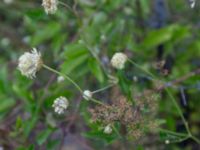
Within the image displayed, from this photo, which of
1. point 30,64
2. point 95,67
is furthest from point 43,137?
point 30,64

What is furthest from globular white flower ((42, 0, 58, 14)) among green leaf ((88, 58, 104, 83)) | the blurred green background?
green leaf ((88, 58, 104, 83))

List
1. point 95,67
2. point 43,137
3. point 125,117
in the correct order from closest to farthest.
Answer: point 125,117, point 43,137, point 95,67

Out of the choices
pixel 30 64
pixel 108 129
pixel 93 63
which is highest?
pixel 93 63

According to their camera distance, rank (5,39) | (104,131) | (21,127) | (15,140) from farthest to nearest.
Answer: (5,39) < (15,140) < (21,127) < (104,131)

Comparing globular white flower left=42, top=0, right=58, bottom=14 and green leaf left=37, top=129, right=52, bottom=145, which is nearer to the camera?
globular white flower left=42, top=0, right=58, bottom=14

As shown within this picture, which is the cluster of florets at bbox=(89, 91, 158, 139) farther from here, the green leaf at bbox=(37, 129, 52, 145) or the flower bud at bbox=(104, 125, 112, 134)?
the green leaf at bbox=(37, 129, 52, 145)

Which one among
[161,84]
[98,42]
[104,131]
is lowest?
[104,131]

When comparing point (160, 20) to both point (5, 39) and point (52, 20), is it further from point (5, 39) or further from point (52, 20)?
point (5, 39)

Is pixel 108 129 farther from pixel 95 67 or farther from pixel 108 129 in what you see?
pixel 95 67

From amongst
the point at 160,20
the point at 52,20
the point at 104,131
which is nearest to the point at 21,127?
the point at 104,131
